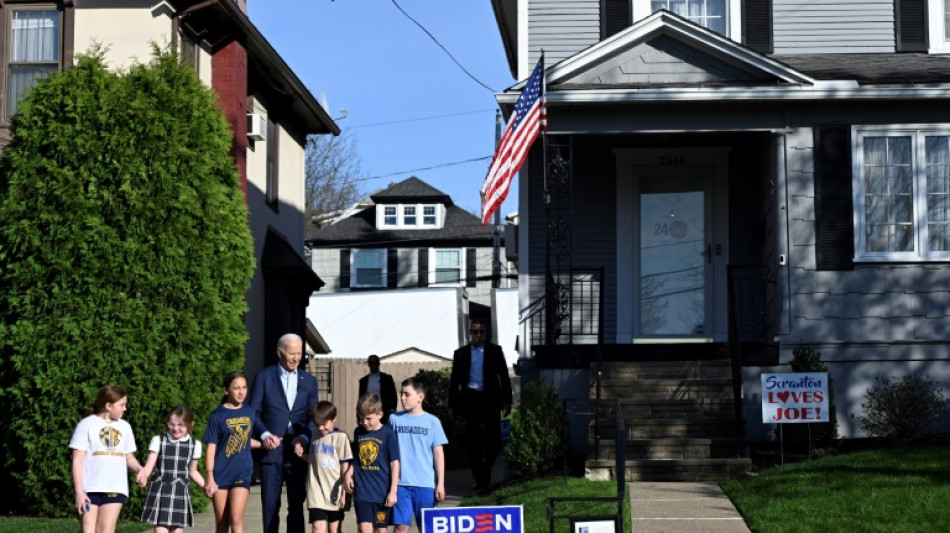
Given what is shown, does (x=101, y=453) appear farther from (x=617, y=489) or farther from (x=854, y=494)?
(x=854, y=494)

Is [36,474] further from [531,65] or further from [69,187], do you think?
[531,65]

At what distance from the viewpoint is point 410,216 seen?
5941cm

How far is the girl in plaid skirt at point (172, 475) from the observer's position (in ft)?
33.2

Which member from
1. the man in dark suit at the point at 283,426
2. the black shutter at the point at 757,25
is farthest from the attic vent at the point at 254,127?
the man in dark suit at the point at 283,426

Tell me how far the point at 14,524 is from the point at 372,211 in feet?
155

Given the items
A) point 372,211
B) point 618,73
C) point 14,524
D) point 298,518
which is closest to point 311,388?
point 298,518

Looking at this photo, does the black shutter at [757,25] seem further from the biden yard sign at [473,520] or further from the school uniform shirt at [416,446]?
the biden yard sign at [473,520]

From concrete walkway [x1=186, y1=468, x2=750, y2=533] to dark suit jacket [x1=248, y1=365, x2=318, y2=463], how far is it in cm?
197

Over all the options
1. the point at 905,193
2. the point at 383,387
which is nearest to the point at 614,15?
the point at 905,193

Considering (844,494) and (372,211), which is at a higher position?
(372,211)

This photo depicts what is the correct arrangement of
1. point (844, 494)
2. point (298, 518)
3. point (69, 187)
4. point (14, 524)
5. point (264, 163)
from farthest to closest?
point (264, 163), point (69, 187), point (14, 524), point (844, 494), point (298, 518)

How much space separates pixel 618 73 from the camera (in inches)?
675

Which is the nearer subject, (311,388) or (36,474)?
(311,388)

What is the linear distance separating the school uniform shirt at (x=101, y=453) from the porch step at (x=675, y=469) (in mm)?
5212
